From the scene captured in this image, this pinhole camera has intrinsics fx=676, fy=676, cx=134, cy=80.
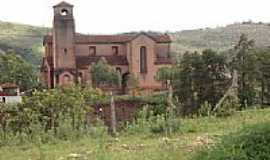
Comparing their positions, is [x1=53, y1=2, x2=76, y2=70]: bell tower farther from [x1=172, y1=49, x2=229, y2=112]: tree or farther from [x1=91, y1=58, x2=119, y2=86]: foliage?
[x1=172, y1=49, x2=229, y2=112]: tree

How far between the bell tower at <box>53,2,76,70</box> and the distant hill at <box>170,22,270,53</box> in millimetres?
42208

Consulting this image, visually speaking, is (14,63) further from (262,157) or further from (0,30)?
(0,30)

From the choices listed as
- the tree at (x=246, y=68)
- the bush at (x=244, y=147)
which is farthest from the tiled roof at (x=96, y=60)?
the bush at (x=244, y=147)

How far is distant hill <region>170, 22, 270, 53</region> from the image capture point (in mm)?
115037

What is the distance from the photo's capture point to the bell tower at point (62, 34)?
70438mm

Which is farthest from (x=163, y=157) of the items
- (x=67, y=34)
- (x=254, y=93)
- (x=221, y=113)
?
(x=67, y=34)

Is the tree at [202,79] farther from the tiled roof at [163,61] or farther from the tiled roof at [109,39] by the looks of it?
the tiled roof at [109,39]

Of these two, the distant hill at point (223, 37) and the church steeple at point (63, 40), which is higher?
the distant hill at point (223, 37)

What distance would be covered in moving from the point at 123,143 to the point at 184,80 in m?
24.2

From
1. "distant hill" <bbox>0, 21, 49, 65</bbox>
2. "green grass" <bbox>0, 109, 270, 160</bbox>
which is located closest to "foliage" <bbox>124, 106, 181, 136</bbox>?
"green grass" <bbox>0, 109, 270, 160</bbox>

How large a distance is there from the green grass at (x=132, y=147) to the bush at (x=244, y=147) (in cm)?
114

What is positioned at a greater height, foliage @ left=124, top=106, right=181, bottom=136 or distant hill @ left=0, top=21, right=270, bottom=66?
distant hill @ left=0, top=21, right=270, bottom=66

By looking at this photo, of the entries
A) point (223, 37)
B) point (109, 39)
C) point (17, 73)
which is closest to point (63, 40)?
point (109, 39)

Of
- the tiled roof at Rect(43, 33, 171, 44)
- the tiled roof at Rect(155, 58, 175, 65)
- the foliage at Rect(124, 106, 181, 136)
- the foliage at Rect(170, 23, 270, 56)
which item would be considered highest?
the foliage at Rect(170, 23, 270, 56)
